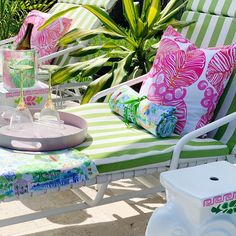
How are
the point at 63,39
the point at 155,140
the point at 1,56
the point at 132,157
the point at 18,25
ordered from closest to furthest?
the point at 132,157 < the point at 155,140 < the point at 1,56 < the point at 63,39 < the point at 18,25

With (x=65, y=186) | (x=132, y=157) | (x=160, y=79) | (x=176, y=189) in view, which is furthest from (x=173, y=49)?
(x=176, y=189)

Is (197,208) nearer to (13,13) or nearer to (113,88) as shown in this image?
(113,88)

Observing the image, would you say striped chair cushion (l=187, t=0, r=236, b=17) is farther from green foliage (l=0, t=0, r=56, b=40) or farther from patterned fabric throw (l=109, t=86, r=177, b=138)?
green foliage (l=0, t=0, r=56, b=40)

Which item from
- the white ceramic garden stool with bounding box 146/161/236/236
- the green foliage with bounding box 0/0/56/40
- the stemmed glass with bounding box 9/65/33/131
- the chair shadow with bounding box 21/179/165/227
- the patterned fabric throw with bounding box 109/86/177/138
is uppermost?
the white ceramic garden stool with bounding box 146/161/236/236

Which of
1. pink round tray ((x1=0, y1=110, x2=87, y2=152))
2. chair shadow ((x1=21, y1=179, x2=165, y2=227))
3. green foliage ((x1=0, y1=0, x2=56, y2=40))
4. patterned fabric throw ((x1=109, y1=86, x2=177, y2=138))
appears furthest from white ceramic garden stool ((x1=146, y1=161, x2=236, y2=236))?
green foliage ((x1=0, y1=0, x2=56, y2=40))

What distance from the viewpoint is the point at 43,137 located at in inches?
103

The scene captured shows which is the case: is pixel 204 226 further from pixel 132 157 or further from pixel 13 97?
pixel 13 97

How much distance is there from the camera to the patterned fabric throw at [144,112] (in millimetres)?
Answer: 2855

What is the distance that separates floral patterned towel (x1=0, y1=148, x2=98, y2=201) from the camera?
2.33m

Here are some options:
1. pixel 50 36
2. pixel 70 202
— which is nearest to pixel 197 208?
pixel 70 202

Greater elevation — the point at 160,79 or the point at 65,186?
the point at 160,79

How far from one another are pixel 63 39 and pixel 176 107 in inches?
48.2

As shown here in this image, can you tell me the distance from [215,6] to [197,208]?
211cm

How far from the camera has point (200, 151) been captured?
2742 mm
